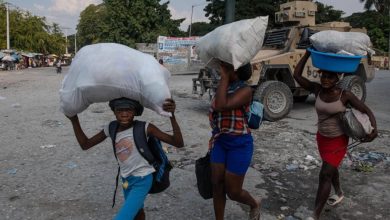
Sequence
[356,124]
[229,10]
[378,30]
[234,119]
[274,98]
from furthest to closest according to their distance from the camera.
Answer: [378,30] < [274,98] < [229,10] < [356,124] < [234,119]

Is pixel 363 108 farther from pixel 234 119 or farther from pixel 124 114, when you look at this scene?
pixel 124 114

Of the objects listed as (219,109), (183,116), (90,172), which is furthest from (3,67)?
(219,109)

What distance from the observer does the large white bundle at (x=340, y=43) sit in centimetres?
341

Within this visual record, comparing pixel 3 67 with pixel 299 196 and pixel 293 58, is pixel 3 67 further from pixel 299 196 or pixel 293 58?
pixel 299 196

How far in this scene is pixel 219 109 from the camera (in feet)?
9.41

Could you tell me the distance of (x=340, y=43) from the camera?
3.41 meters

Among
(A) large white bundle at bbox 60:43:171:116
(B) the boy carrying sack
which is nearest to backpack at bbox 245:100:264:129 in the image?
(B) the boy carrying sack

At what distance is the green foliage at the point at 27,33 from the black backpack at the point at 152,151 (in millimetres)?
46144

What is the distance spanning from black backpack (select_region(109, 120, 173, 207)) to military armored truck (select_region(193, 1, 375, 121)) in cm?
529

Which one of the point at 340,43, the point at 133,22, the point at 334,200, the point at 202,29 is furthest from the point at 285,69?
the point at 202,29

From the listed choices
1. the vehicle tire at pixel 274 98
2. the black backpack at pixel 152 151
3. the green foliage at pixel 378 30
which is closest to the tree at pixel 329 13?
the green foliage at pixel 378 30

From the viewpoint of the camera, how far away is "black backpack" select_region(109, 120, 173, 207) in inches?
104

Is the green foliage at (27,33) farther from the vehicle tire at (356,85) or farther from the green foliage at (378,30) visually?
the vehicle tire at (356,85)

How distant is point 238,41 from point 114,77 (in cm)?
85
